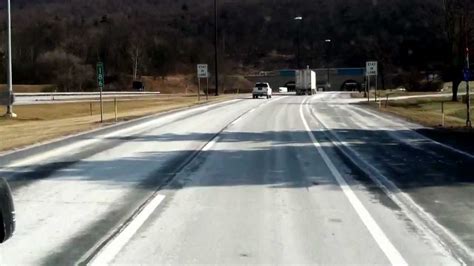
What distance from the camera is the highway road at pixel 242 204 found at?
22.7 feet

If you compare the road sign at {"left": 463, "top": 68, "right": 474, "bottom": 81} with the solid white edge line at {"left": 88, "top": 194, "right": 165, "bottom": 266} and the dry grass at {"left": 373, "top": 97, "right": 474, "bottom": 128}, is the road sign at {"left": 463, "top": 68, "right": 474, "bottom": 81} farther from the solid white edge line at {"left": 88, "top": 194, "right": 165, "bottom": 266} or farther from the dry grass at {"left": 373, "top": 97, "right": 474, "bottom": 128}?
the solid white edge line at {"left": 88, "top": 194, "right": 165, "bottom": 266}

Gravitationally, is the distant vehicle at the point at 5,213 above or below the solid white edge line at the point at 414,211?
above

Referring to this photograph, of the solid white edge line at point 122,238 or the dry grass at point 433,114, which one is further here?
the dry grass at point 433,114

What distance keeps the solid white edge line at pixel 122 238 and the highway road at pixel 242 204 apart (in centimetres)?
2

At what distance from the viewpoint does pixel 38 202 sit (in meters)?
9.78

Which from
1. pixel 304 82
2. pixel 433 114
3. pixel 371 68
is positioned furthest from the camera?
pixel 304 82

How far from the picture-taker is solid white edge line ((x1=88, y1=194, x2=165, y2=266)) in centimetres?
660

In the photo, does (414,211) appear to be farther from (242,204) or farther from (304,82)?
(304,82)

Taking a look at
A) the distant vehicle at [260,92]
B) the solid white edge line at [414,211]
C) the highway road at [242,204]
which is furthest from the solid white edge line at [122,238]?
the distant vehicle at [260,92]

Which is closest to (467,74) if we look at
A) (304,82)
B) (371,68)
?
(371,68)

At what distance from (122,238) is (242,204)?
255cm

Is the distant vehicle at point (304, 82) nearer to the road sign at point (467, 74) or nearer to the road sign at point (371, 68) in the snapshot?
the road sign at point (371, 68)

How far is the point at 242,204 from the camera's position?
9.66 meters

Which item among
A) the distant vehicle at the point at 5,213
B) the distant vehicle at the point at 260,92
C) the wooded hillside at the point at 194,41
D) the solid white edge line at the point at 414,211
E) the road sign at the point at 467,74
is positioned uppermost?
the wooded hillside at the point at 194,41
